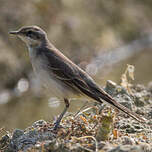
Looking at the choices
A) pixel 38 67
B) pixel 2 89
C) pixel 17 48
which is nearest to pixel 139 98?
pixel 38 67

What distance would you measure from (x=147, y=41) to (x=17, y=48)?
7476mm

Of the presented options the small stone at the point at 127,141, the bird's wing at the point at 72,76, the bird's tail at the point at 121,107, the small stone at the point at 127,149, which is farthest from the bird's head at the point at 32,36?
the small stone at the point at 127,149

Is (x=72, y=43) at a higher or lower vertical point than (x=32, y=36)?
higher

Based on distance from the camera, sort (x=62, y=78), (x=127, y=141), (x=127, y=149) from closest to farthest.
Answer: (x=127, y=149)
(x=127, y=141)
(x=62, y=78)

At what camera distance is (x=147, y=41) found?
20.3 metres

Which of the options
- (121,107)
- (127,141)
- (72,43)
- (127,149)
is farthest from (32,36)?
(72,43)

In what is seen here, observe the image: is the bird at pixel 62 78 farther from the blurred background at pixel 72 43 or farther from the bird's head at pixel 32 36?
the blurred background at pixel 72 43

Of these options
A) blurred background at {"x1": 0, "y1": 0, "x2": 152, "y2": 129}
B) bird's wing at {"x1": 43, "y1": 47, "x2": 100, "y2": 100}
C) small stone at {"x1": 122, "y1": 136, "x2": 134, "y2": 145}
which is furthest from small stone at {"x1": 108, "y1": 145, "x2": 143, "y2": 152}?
blurred background at {"x1": 0, "y1": 0, "x2": 152, "y2": 129}

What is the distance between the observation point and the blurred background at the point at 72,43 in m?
12.9

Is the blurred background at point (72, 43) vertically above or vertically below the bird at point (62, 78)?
above

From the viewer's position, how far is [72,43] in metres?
16.8

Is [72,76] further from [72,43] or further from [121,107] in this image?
[72,43]

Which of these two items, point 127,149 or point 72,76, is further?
point 72,76

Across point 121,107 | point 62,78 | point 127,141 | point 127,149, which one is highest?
point 62,78
